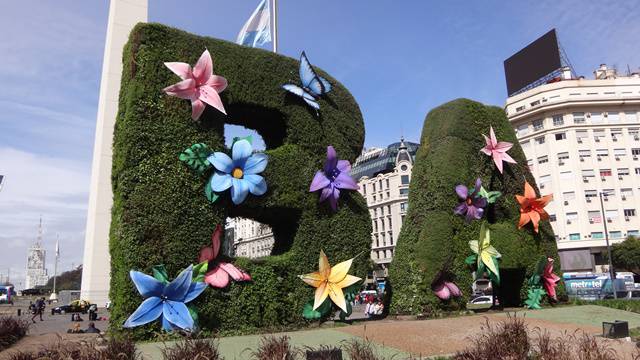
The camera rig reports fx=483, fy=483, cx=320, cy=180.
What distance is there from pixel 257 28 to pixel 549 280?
43.5 ft

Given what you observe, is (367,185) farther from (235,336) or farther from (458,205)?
(235,336)

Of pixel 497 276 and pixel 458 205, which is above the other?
pixel 458 205

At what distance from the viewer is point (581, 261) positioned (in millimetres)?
47625

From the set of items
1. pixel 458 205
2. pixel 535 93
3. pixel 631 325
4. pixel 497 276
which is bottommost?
pixel 631 325

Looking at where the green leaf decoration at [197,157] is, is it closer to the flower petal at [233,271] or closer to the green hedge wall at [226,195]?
the green hedge wall at [226,195]

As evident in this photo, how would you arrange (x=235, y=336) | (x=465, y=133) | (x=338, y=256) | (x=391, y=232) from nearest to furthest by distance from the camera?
(x=235, y=336), (x=338, y=256), (x=465, y=133), (x=391, y=232)

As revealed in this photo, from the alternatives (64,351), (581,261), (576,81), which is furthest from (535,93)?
(64,351)

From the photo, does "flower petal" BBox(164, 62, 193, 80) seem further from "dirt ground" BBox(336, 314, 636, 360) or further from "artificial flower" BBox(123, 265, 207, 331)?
"dirt ground" BBox(336, 314, 636, 360)

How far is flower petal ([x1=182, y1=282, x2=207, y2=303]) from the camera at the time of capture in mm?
10481

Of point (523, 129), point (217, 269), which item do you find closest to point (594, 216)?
point (523, 129)

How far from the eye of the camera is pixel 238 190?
451 inches

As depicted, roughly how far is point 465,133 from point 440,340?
26.1 feet

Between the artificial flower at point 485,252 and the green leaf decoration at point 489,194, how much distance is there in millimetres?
1084

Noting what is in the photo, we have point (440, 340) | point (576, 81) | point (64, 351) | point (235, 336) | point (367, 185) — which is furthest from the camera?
point (367, 185)
